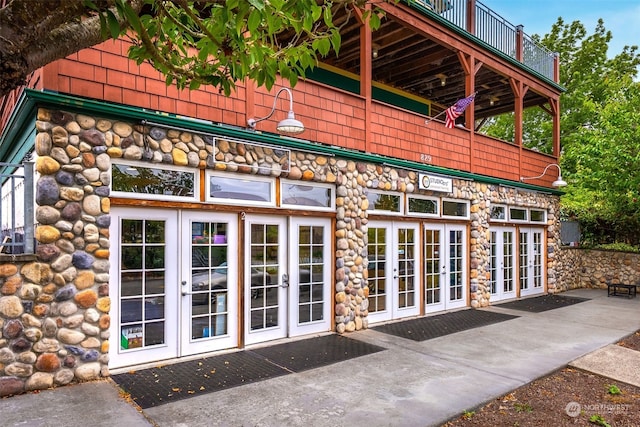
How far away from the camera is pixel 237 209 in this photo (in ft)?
19.8

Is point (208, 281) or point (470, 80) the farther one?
point (470, 80)

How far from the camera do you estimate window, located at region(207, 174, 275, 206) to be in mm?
5832

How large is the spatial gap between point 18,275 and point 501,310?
879 centimetres

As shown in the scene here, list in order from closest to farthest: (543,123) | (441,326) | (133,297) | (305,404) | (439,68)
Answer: (305,404) < (133,297) < (441,326) < (439,68) < (543,123)

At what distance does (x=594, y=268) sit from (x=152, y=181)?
1338cm

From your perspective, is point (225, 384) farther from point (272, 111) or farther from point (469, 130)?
point (469, 130)

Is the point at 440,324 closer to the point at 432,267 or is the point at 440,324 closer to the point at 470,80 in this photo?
the point at 432,267

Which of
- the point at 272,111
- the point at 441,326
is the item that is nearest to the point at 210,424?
the point at 272,111

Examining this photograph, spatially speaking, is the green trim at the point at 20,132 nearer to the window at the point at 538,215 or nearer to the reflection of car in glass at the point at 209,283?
the reflection of car in glass at the point at 209,283

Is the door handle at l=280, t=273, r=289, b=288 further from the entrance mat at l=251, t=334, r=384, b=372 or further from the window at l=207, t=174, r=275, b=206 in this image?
the window at l=207, t=174, r=275, b=206

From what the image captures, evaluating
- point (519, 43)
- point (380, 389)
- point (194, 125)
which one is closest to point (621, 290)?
point (519, 43)

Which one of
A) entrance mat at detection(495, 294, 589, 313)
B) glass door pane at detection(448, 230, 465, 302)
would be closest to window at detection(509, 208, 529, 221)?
entrance mat at detection(495, 294, 589, 313)

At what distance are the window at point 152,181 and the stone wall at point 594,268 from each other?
11380 millimetres

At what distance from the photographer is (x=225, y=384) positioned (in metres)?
4.67
